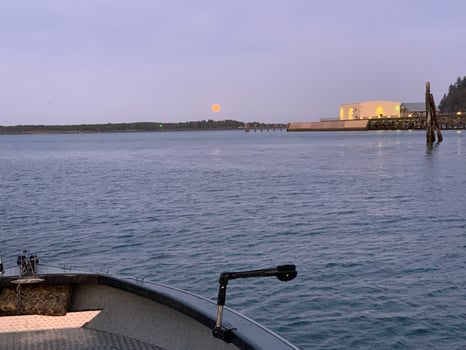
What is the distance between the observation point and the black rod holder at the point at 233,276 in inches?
207

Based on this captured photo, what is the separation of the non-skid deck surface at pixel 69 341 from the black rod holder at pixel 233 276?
1.52 meters

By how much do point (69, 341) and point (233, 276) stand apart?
10.4 ft

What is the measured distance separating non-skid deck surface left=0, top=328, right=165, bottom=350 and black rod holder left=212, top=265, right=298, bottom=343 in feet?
4.97

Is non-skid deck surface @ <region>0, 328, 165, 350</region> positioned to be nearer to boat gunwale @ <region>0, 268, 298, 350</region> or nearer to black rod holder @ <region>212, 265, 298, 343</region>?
boat gunwale @ <region>0, 268, 298, 350</region>

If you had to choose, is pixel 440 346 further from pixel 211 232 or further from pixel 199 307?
pixel 211 232

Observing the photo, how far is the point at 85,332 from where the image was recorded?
764 cm

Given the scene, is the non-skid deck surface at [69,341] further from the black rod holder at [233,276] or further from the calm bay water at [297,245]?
the calm bay water at [297,245]

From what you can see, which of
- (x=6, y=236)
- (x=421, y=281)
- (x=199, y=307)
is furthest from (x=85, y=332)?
(x=6, y=236)

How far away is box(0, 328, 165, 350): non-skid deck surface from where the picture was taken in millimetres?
7180

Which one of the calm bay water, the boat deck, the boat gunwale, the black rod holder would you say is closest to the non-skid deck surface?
the boat deck

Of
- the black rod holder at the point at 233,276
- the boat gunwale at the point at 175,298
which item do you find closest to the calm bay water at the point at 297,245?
the boat gunwale at the point at 175,298

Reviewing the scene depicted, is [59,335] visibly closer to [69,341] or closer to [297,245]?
[69,341]

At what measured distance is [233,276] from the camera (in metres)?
5.52

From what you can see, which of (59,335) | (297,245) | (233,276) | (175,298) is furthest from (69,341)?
(297,245)
